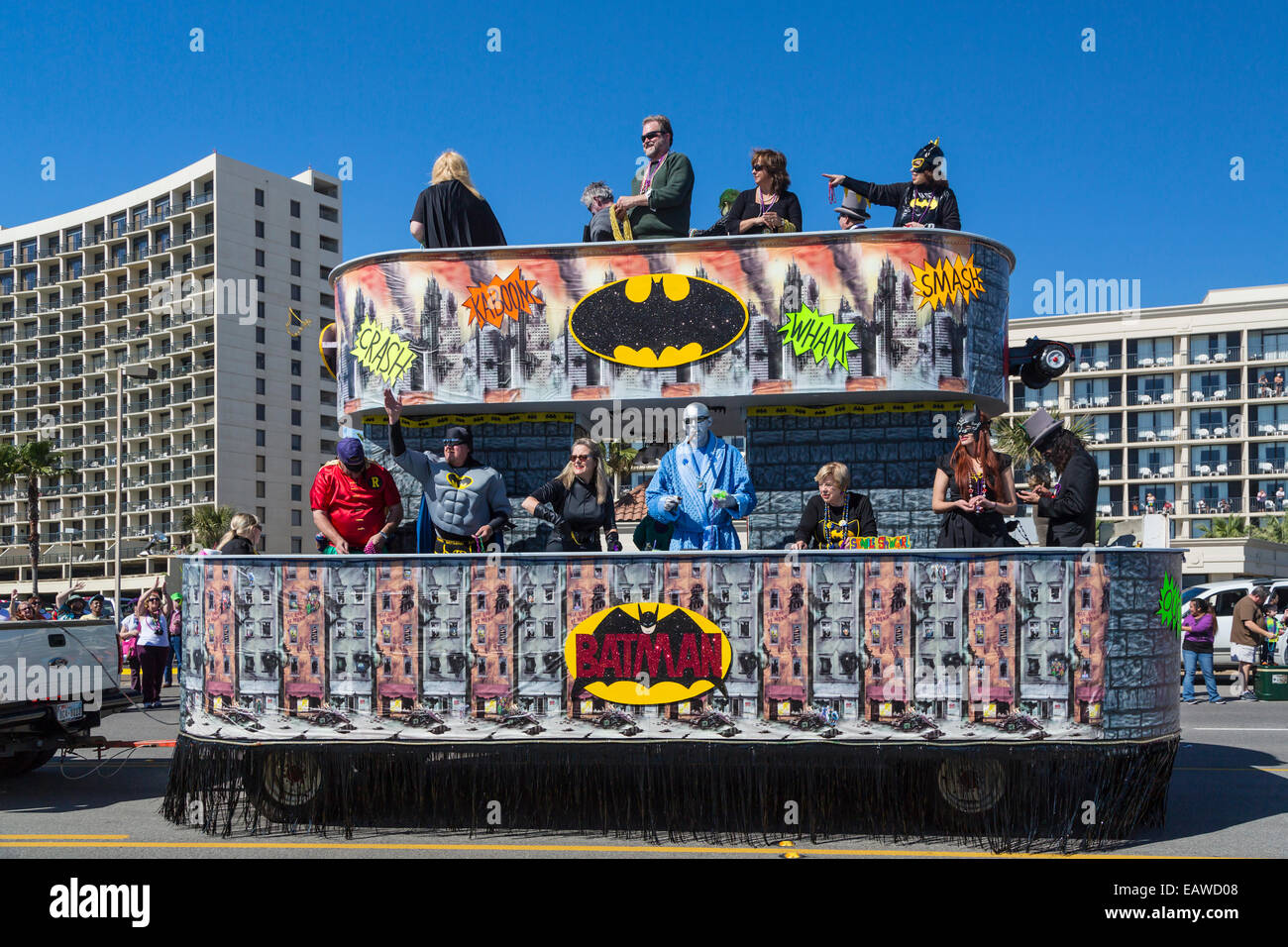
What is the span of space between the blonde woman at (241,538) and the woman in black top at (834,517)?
13.0 feet

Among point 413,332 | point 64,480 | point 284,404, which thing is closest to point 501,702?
point 413,332

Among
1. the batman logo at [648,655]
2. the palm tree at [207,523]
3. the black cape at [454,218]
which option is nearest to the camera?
the batman logo at [648,655]

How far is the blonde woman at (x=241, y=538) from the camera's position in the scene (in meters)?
8.61

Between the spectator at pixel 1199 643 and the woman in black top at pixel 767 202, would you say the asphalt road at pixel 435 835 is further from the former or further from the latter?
the spectator at pixel 1199 643

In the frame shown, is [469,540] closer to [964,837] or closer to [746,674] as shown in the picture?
[746,674]

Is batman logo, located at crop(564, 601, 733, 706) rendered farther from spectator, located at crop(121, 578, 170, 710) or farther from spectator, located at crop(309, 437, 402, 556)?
spectator, located at crop(121, 578, 170, 710)

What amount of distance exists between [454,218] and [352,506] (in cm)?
221

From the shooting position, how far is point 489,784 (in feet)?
23.6

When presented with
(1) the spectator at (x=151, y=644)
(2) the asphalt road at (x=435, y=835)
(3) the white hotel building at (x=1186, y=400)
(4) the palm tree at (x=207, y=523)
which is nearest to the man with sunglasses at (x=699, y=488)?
(2) the asphalt road at (x=435, y=835)

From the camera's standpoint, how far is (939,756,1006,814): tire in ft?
22.1

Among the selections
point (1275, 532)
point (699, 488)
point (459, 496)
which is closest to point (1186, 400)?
point (1275, 532)

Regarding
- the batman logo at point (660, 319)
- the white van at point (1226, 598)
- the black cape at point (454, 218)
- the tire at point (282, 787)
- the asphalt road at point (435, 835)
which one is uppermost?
the black cape at point (454, 218)

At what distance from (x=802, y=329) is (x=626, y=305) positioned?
123cm

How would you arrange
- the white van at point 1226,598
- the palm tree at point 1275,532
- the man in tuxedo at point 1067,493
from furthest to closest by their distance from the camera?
the palm tree at point 1275,532 → the white van at point 1226,598 → the man in tuxedo at point 1067,493
